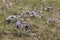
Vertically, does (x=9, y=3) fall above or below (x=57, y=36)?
above

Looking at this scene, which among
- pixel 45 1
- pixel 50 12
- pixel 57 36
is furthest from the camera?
pixel 45 1

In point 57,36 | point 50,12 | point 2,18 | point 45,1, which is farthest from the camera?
point 45,1

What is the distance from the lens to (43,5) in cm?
827

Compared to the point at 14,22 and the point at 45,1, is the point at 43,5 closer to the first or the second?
the point at 45,1

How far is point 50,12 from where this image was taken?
7953mm

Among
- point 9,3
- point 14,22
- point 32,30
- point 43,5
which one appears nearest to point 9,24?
point 14,22

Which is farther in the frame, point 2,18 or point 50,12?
point 50,12

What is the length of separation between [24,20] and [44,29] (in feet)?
2.35

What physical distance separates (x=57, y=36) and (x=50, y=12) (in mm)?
1375

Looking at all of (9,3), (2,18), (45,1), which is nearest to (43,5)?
(45,1)

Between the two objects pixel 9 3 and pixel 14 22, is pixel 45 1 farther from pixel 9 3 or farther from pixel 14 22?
pixel 14 22

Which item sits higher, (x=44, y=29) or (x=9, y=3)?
(x=9, y=3)

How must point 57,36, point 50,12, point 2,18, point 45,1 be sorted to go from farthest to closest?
point 45,1 < point 50,12 < point 2,18 < point 57,36

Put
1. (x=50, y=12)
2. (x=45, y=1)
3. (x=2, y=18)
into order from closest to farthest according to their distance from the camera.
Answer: (x=2, y=18) < (x=50, y=12) < (x=45, y=1)
